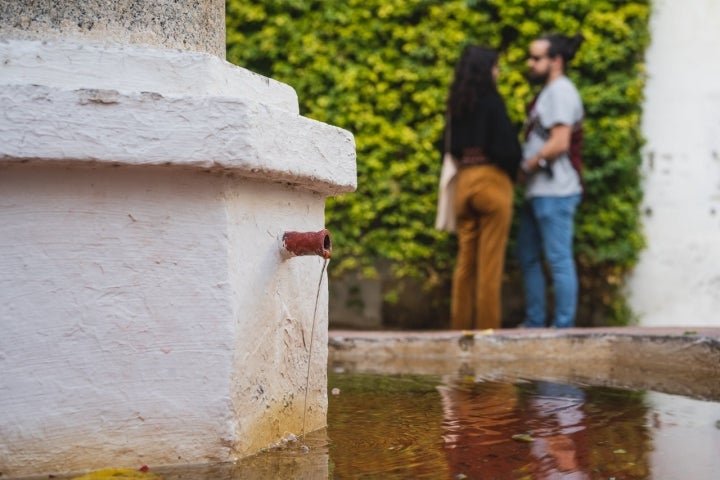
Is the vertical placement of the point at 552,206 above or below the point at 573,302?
above

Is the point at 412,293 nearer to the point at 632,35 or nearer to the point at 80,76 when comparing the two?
the point at 632,35

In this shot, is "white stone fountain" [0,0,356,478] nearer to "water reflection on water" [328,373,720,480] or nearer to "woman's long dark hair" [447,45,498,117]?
"water reflection on water" [328,373,720,480]

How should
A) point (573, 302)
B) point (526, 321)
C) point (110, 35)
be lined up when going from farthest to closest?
point (526, 321) → point (573, 302) → point (110, 35)

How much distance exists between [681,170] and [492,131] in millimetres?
1627

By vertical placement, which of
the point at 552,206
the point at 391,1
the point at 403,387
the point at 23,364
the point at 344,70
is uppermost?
the point at 391,1

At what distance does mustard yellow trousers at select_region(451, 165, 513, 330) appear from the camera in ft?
19.2

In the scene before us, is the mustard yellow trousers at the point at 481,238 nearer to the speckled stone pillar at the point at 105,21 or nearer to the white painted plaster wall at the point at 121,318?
the speckled stone pillar at the point at 105,21

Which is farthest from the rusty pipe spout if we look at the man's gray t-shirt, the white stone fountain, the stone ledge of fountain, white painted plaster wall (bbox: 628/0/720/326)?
white painted plaster wall (bbox: 628/0/720/326)

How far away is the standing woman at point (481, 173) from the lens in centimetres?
576

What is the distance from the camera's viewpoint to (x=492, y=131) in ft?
18.9

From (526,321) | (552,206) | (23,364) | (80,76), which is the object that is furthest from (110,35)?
(526,321)

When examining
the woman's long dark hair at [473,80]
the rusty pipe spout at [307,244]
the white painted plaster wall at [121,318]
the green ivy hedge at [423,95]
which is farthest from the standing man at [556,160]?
the white painted plaster wall at [121,318]

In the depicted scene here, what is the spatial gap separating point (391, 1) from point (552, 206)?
76.2 inches

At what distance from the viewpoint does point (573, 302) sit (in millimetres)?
5840
